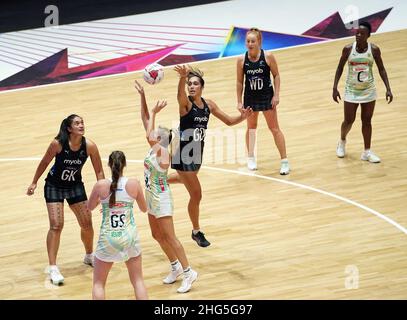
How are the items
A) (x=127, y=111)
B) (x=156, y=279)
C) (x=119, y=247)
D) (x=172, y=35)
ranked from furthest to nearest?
(x=172, y=35), (x=127, y=111), (x=156, y=279), (x=119, y=247)

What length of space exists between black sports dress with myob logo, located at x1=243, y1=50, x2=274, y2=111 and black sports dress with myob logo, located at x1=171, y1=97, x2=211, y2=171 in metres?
2.71

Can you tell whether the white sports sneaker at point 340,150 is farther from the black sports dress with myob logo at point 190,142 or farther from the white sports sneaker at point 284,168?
the black sports dress with myob logo at point 190,142

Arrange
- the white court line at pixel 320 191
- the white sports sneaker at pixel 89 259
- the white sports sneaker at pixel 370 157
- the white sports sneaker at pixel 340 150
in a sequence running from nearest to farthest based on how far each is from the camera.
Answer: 1. the white sports sneaker at pixel 89 259
2. the white court line at pixel 320 191
3. the white sports sneaker at pixel 370 157
4. the white sports sneaker at pixel 340 150

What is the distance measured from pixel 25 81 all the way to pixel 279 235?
8.84m

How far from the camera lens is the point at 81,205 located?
11.3 m

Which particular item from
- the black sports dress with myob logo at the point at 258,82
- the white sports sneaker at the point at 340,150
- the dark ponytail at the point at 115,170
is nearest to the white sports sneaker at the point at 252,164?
the black sports dress with myob logo at the point at 258,82

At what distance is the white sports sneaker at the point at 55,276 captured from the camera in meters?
11.2

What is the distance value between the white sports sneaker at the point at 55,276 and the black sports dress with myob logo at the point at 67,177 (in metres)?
0.79

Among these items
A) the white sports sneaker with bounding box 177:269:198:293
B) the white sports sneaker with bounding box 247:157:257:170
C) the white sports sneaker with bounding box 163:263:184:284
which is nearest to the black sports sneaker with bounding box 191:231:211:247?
the white sports sneaker with bounding box 163:263:184:284

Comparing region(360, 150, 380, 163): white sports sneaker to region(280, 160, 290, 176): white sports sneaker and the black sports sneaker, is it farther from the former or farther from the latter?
the black sports sneaker

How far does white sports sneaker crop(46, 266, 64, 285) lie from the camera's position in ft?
36.8

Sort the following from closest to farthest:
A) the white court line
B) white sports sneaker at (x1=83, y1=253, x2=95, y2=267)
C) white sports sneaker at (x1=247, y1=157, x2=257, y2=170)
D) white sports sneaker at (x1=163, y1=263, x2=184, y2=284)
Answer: white sports sneaker at (x1=163, y1=263, x2=184, y2=284)
white sports sneaker at (x1=83, y1=253, x2=95, y2=267)
the white court line
white sports sneaker at (x1=247, y1=157, x2=257, y2=170)
